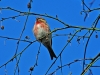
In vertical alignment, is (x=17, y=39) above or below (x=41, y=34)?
below

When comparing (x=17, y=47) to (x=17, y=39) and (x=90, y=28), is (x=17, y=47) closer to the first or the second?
(x=17, y=39)

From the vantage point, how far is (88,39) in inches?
132

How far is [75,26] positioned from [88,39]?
0.23 metres

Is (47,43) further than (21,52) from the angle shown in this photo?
Yes

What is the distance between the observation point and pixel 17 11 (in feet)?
10.6

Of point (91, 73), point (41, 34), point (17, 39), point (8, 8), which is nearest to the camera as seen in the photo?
point (91, 73)

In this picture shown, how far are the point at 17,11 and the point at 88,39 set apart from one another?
925 millimetres

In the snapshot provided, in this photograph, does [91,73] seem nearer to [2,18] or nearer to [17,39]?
[17,39]

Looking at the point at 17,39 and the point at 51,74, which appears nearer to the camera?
the point at 51,74

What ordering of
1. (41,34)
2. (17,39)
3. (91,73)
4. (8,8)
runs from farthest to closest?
(41,34), (17,39), (8,8), (91,73)

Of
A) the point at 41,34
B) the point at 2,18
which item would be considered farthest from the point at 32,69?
the point at 41,34

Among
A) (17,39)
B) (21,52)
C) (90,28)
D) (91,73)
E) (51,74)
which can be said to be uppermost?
(17,39)

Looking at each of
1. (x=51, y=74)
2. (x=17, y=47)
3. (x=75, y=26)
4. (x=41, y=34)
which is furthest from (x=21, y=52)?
(x=41, y=34)

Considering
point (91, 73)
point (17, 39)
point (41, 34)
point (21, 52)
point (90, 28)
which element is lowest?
point (91, 73)
